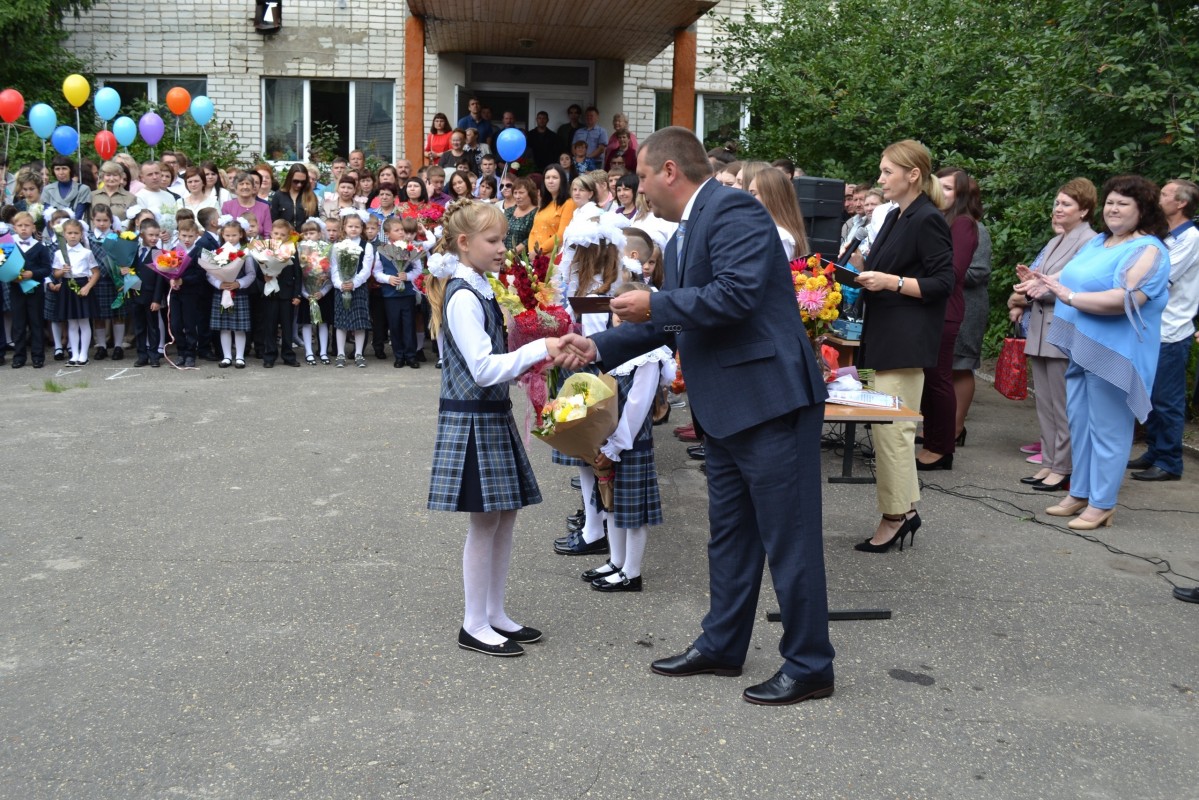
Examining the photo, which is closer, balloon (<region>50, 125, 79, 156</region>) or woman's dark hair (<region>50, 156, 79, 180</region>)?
woman's dark hair (<region>50, 156, 79, 180</region>)

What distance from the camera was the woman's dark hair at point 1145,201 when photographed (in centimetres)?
625

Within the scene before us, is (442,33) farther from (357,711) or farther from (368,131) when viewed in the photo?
(357,711)

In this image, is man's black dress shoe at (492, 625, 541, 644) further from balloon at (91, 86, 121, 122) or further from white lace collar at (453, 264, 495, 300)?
balloon at (91, 86, 121, 122)

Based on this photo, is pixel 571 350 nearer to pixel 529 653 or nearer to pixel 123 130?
pixel 529 653

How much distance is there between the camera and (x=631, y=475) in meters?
5.32

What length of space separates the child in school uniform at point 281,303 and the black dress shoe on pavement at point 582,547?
6656mm

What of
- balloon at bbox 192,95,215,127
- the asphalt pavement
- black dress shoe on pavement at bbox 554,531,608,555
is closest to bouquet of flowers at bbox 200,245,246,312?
the asphalt pavement

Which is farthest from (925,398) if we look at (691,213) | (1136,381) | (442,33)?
(442,33)

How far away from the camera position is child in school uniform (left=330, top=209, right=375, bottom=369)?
470 inches

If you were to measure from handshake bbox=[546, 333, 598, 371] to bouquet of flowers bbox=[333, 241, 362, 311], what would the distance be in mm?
8103

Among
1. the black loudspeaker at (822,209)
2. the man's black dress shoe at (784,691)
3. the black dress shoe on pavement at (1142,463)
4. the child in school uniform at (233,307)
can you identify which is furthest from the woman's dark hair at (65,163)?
the man's black dress shoe at (784,691)

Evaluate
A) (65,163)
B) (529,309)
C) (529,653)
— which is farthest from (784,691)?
(65,163)

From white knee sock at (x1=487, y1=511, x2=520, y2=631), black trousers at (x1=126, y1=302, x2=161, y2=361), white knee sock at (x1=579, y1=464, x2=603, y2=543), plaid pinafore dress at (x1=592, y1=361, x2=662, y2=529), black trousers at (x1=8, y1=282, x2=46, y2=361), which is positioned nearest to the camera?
white knee sock at (x1=487, y1=511, x2=520, y2=631)

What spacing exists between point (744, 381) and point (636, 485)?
1419 mm
